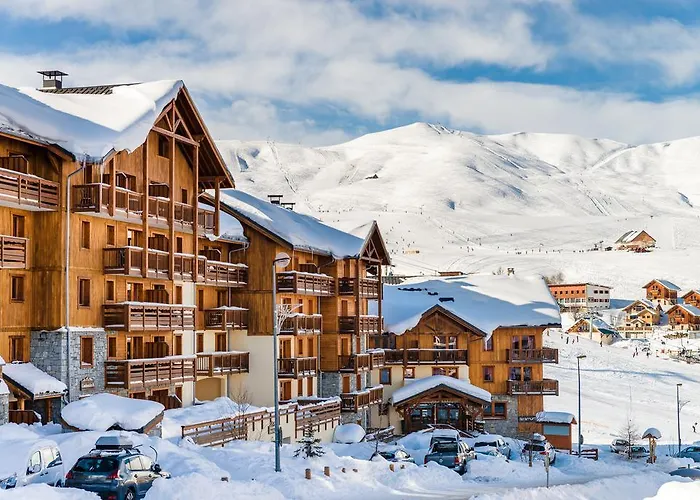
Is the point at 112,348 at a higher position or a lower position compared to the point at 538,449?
higher

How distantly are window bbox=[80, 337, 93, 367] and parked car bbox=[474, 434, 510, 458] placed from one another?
22.6 meters

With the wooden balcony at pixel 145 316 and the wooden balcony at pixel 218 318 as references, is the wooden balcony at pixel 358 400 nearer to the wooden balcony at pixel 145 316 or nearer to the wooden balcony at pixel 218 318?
the wooden balcony at pixel 218 318

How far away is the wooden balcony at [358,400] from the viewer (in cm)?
Answer: 6781

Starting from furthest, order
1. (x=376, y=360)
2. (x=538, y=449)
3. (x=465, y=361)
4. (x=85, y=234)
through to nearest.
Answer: (x=465, y=361) → (x=376, y=360) → (x=538, y=449) → (x=85, y=234)

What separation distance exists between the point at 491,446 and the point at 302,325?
13.1m

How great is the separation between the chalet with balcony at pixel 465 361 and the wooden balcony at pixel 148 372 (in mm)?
28374

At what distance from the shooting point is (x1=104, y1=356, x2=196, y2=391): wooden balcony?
4531 cm

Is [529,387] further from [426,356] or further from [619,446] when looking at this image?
[426,356]

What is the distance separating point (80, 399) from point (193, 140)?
16.2m

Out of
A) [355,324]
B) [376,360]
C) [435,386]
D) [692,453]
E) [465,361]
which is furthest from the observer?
[465,361]

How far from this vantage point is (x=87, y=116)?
44.5m

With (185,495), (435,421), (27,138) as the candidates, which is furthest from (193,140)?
(435,421)

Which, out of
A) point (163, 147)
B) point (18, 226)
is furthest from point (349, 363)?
point (18, 226)

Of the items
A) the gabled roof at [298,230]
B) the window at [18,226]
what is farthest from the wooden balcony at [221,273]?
the window at [18,226]
